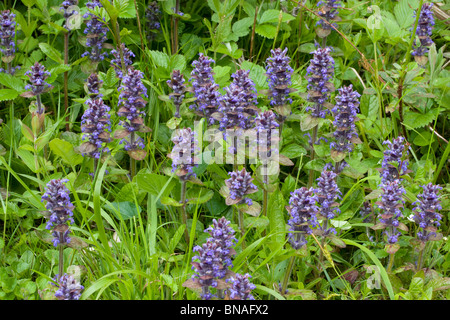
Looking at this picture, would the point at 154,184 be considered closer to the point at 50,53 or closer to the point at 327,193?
the point at 327,193

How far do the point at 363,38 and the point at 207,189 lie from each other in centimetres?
194

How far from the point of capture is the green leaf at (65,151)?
3.05 metres

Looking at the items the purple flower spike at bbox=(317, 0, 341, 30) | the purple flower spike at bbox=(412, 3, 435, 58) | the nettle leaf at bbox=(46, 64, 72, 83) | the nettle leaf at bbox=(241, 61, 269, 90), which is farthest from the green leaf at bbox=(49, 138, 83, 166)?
the purple flower spike at bbox=(412, 3, 435, 58)

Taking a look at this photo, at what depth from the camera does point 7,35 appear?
3670 millimetres

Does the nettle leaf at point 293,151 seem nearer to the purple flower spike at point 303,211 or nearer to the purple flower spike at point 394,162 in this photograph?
the purple flower spike at point 394,162

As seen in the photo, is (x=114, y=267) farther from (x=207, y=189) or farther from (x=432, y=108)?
(x=432, y=108)

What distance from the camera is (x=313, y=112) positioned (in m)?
3.18

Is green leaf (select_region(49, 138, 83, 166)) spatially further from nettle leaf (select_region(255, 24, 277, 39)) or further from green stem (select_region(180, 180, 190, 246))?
nettle leaf (select_region(255, 24, 277, 39))

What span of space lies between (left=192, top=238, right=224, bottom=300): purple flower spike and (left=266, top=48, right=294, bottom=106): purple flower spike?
3.74ft

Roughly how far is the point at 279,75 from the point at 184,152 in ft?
2.45

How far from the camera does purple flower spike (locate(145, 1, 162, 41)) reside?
4.18 meters

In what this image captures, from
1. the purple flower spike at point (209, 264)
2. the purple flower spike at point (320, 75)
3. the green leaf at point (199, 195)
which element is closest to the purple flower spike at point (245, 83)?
the purple flower spike at point (320, 75)

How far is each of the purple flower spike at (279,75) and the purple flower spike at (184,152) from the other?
0.61 m
